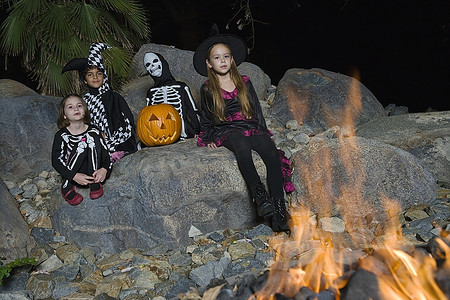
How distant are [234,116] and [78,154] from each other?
1.48m

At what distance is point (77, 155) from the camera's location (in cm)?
418

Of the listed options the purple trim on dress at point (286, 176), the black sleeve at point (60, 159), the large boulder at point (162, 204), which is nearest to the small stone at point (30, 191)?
the large boulder at point (162, 204)

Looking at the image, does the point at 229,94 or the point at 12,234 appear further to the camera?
the point at 229,94

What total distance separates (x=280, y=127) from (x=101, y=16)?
2.86 metres

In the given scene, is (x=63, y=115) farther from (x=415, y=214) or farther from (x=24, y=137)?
(x=415, y=214)

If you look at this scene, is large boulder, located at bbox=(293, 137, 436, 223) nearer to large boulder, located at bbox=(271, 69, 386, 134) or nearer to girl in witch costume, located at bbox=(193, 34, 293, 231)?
girl in witch costume, located at bbox=(193, 34, 293, 231)

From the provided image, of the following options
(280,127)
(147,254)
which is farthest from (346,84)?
(147,254)

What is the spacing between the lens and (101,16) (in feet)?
21.0

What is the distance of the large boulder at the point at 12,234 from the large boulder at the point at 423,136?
373 cm

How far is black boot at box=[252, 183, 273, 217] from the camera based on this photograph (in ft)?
12.2

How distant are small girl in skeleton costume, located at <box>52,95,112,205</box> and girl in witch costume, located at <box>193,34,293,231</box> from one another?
95 cm

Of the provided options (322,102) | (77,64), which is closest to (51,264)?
(77,64)

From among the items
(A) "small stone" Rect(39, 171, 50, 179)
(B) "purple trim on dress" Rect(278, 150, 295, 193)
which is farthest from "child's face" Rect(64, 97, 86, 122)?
(B) "purple trim on dress" Rect(278, 150, 295, 193)

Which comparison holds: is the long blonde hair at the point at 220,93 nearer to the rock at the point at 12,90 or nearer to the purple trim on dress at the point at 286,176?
the purple trim on dress at the point at 286,176
